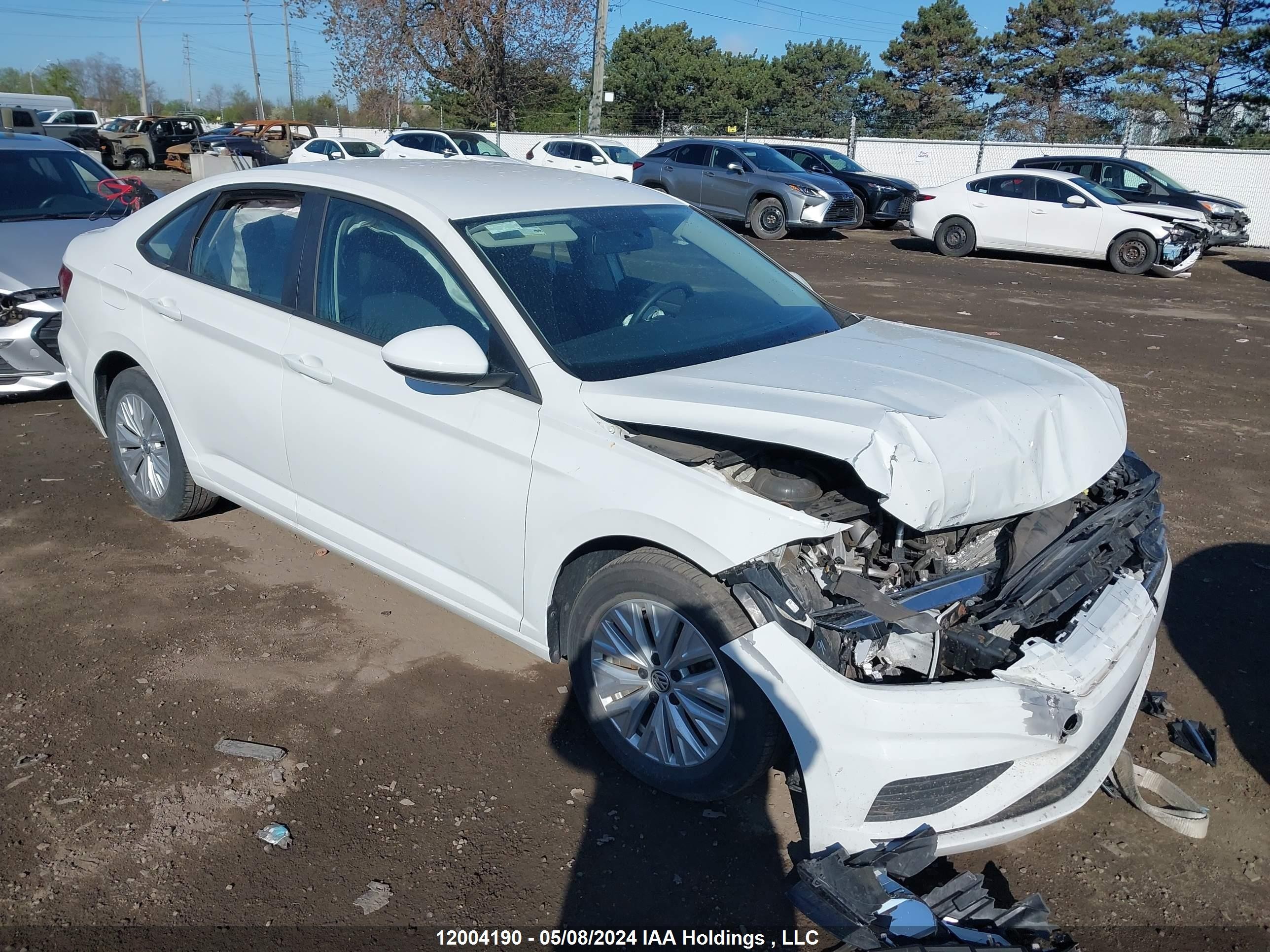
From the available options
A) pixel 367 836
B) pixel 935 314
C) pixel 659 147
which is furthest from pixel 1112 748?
pixel 659 147

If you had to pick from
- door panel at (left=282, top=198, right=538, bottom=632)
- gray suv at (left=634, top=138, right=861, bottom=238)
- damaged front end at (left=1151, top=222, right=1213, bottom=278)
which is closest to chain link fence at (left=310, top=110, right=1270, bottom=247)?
gray suv at (left=634, top=138, right=861, bottom=238)

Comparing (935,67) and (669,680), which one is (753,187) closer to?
(669,680)

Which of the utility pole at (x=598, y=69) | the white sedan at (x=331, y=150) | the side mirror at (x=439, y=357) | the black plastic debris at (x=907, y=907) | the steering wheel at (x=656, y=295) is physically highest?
the utility pole at (x=598, y=69)

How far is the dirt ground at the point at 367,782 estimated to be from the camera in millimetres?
2719

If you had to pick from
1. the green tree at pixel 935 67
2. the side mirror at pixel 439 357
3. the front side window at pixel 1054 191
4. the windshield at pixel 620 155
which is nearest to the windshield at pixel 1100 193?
the front side window at pixel 1054 191

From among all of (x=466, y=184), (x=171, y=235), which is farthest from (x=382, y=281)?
(x=171, y=235)

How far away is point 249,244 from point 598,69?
3021 centimetres

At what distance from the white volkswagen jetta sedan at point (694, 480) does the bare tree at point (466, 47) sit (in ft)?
134

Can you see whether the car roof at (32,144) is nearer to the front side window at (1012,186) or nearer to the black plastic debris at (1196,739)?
the black plastic debris at (1196,739)

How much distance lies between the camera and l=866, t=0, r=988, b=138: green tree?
4553cm

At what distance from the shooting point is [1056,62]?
139ft

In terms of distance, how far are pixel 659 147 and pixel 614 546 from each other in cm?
1966

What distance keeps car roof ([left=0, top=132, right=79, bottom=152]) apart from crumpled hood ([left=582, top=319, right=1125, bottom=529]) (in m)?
7.12

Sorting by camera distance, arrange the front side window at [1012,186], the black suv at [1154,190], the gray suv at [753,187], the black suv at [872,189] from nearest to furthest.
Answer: the front side window at [1012,186], the black suv at [1154,190], the gray suv at [753,187], the black suv at [872,189]
